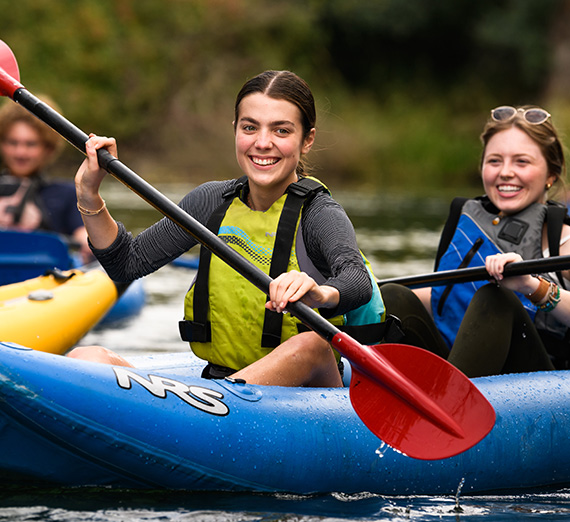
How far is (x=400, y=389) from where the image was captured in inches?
84.3

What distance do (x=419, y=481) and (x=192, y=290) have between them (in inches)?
27.6

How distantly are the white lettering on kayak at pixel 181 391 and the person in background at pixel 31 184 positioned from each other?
2.56 meters

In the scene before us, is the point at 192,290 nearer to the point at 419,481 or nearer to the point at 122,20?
the point at 419,481

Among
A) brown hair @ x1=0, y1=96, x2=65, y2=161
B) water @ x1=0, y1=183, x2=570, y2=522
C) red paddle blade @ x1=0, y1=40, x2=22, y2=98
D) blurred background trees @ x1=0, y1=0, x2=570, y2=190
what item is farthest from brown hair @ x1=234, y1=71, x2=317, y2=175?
blurred background trees @ x1=0, y1=0, x2=570, y2=190

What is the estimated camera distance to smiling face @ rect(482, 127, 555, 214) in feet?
9.06

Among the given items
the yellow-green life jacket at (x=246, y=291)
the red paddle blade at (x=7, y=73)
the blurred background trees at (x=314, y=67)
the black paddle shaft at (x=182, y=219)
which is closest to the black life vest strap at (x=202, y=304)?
the yellow-green life jacket at (x=246, y=291)

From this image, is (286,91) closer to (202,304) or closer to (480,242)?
(202,304)

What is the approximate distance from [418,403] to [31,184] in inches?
111

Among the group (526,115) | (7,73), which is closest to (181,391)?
(7,73)

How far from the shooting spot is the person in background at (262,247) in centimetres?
217

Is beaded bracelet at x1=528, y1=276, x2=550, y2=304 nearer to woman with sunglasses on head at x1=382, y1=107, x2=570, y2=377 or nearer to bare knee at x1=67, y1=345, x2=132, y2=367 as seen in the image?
woman with sunglasses on head at x1=382, y1=107, x2=570, y2=377

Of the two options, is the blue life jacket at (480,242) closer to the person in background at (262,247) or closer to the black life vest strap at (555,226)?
the black life vest strap at (555,226)

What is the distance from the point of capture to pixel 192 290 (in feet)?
7.59

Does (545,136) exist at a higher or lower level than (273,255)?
higher
